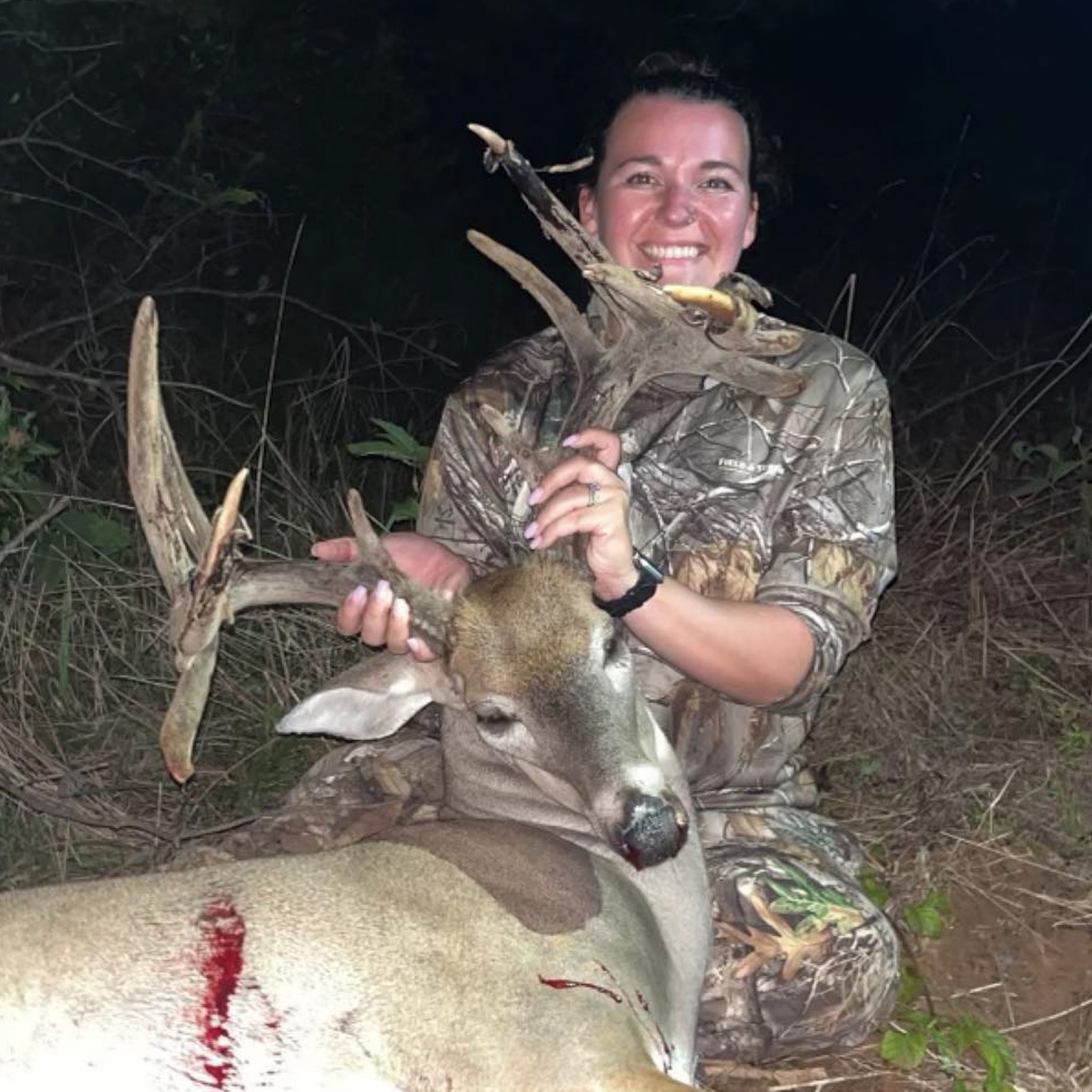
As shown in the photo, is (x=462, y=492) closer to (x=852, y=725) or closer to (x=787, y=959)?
(x=787, y=959)

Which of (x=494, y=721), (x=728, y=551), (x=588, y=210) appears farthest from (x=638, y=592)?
(x=588, y=210)

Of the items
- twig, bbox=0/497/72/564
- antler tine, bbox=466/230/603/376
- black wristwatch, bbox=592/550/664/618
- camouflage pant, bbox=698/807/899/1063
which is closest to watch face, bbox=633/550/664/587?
black wristwatch, bbox=592/550/664/618

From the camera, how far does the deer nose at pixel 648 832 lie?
113 inches

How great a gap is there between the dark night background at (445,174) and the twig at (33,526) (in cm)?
84

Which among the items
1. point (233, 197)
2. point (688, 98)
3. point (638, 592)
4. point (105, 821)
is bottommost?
point (105, 821)

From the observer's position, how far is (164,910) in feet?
8.50

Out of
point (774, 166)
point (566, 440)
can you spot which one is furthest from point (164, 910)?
point (774, 166)

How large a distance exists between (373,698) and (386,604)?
32cm

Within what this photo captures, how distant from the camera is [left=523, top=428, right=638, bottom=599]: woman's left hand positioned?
290 centimetres

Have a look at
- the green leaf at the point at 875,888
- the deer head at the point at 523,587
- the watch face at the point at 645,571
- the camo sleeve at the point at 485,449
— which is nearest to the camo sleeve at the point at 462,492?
the camo sleeve at the point at 485,449

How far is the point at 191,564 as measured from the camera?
2793 millimetres

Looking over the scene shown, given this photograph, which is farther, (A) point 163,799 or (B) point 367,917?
(A) point 163,799

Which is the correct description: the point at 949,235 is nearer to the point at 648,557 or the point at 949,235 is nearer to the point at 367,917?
the point at 648,557

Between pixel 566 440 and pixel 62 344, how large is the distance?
4.67m
